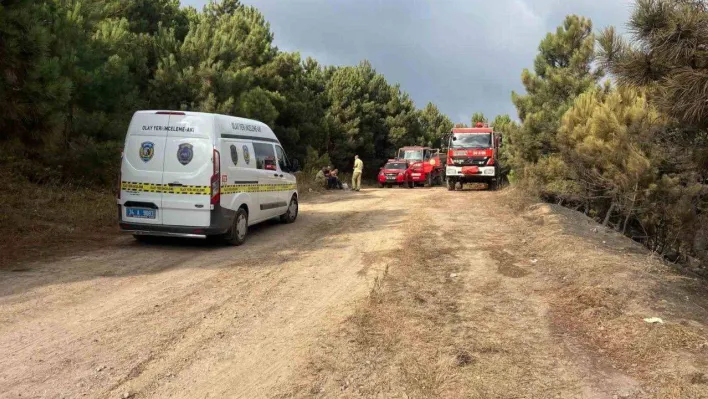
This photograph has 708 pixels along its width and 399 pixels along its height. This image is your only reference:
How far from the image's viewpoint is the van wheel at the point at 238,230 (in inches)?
369

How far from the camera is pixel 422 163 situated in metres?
34.2

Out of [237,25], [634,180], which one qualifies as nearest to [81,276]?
[634,180]

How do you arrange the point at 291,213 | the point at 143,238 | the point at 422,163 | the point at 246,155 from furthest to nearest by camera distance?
the point at 422,163
the point at 291,213
the point at 246,155
the point at 143,238

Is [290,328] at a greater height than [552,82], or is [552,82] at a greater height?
[552,82]

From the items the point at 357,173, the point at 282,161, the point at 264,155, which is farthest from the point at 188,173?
the point at 357,173

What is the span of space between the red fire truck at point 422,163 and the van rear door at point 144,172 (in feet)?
83.6

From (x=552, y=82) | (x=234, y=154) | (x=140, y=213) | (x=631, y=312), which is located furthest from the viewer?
(x=552, y=82)

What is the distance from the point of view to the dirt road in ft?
12.7

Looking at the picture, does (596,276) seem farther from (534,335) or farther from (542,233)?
(542,233)

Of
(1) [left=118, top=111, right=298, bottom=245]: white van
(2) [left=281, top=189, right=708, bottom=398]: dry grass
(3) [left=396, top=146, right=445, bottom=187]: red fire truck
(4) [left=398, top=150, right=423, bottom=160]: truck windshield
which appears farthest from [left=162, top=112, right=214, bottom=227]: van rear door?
(4) [left=398, top=150, right=423, bottom=160]: truck windshield

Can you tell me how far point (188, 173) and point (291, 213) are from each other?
427 cm

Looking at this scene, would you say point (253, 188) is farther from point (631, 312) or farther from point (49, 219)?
point (631, 312)

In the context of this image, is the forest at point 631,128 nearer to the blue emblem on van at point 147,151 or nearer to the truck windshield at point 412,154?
the blue emblem on van at point 147,151

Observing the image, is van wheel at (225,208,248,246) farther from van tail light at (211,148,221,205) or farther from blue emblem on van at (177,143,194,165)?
blue emblem on van at (177,143,194,165)
